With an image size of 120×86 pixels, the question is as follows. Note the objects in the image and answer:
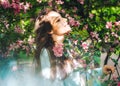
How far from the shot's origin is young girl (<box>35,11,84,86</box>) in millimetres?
4254

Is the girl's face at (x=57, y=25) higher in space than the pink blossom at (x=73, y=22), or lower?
higher

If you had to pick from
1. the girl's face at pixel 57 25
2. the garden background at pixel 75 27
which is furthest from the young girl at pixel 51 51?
the garden background at pixel 75 27

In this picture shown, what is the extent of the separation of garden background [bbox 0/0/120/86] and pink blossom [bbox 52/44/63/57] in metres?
0.28

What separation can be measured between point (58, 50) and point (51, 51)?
217mm

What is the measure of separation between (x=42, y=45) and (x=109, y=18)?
6.07 ft

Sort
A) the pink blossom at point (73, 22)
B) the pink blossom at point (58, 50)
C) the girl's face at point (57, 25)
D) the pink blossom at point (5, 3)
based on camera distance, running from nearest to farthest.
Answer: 1. the girl's face at point (57, 25)
2. the pink blossom at point (58, 50)
3. the pink blossom at point (5, 3)
4. the pink blossom at point (73, 22)

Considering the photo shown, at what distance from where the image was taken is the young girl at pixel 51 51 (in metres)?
4.25

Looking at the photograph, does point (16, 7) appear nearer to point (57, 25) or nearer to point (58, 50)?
point (58, 50)

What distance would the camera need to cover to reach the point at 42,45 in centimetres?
436

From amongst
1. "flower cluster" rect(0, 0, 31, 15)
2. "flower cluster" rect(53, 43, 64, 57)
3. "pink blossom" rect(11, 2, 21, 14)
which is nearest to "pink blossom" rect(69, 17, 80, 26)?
"flower cluster" rect(0, 0, 31, 15)

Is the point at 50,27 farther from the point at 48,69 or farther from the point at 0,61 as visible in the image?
the point at 0,61

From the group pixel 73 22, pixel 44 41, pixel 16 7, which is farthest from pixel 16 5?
pixel 44 41

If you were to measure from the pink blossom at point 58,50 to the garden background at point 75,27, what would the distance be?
0.93 ft

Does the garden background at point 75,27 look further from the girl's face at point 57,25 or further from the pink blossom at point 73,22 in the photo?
the girl's face at point 57,25
